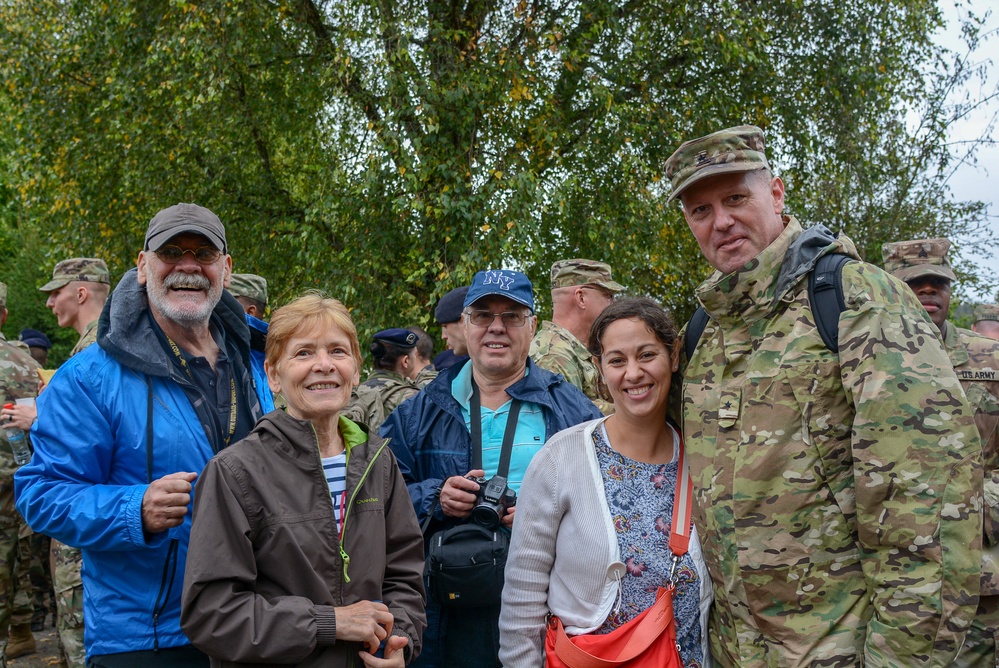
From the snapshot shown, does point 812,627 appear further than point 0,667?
No

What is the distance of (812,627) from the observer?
2.37 m

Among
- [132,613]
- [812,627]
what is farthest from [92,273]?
[812,627]

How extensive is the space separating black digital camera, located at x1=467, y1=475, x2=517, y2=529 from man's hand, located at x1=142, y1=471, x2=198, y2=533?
1.07 metres

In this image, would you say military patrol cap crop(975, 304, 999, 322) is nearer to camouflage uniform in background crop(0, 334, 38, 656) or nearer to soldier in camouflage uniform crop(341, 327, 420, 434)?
soldier in camouflage uniform crop(341, 327, 420, 434)

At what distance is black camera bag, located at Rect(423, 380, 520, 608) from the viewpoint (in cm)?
320

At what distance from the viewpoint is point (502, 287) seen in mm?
3584

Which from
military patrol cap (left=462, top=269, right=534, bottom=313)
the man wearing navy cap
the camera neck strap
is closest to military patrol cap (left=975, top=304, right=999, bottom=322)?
the man wearing navy cap

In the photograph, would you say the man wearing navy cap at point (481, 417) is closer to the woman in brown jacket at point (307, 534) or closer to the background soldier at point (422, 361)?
the woman in brown jacket at point (307, 534)

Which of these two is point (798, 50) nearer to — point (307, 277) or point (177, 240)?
point (307, 277)

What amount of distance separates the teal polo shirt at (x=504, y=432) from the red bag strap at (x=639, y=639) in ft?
2.86

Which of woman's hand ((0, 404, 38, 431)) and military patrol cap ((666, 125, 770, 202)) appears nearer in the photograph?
military patrol cap ((666, 125, 770, 202))

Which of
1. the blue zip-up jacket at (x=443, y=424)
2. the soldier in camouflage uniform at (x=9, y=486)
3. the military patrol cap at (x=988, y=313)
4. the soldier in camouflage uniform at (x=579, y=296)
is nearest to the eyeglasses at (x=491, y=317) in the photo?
the blue zip-up jacket at (x=443, y=424)

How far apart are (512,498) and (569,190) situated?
25.4ft

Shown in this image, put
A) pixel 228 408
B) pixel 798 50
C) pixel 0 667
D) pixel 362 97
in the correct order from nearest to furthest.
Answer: pixel 228 408, pixel 0 667, pixel 362 97, pixel 798 50
